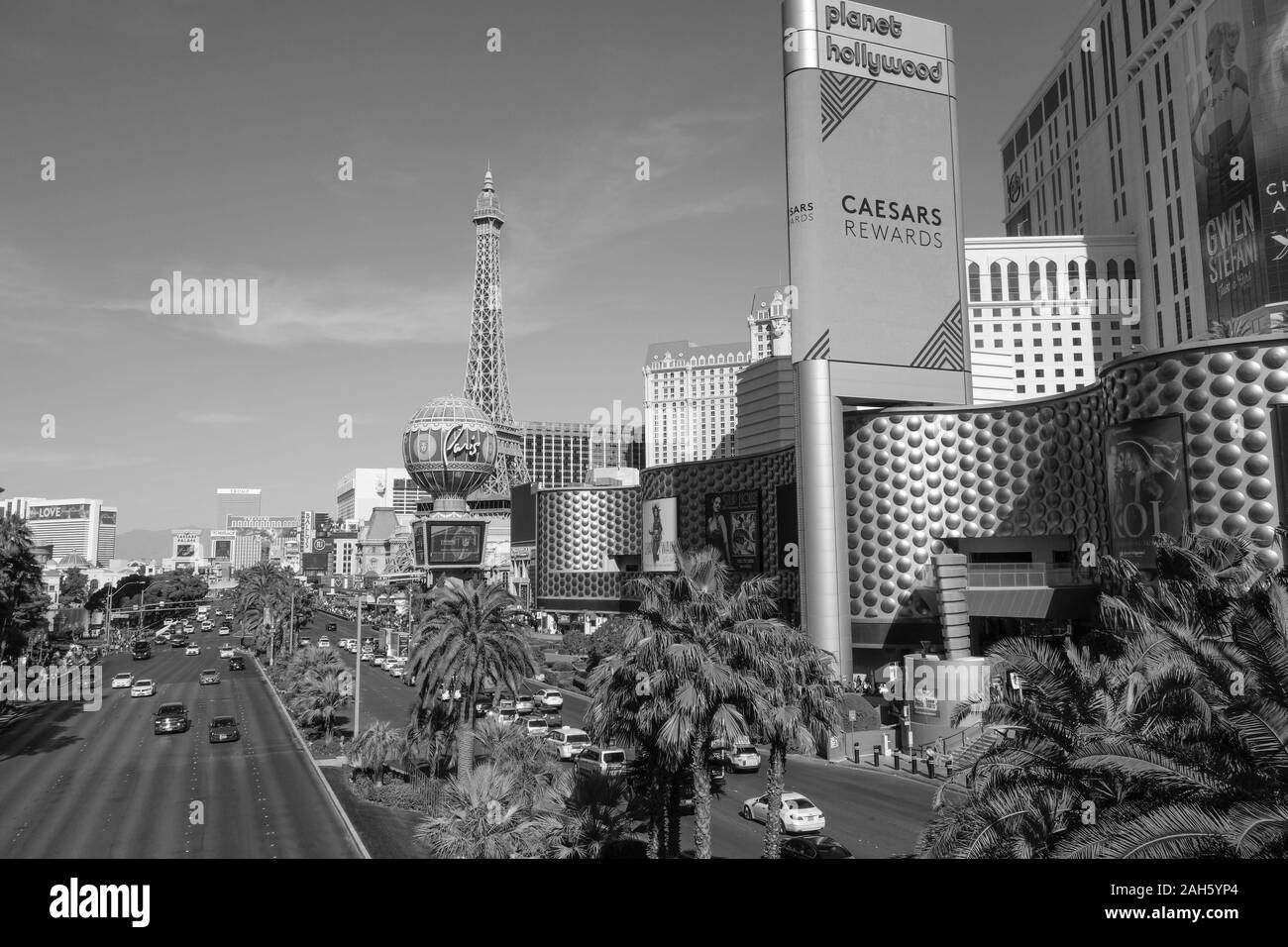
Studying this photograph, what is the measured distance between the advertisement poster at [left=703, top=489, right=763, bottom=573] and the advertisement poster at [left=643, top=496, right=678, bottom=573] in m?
5.43

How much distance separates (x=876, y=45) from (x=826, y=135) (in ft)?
25.8

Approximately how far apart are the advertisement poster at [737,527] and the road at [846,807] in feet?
95.1

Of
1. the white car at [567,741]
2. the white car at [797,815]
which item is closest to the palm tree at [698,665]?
the white car at [797,815]

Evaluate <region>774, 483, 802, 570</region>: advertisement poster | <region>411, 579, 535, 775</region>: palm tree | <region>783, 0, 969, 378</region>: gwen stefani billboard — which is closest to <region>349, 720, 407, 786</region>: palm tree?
<region>411, 579, 535, 775</region>: palm tree

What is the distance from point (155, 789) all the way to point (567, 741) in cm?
1600

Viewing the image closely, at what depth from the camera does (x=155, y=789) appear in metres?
33.6

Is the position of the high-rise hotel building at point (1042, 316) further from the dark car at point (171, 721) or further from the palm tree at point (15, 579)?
the palm tree at point (15, 579)

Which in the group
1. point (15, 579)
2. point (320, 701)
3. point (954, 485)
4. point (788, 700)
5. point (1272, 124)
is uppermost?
point (1272, 124)

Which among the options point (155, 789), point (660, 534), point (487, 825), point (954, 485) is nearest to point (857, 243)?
point (954, 485)

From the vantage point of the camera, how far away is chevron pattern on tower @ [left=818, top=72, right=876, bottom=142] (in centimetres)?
5447

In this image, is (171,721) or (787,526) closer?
(171,721)

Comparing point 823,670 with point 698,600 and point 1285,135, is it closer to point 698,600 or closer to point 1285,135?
point 698,600

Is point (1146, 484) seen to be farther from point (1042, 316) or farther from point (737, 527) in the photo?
point (1042, 316)
